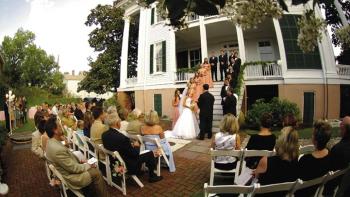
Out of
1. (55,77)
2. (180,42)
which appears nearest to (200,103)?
(180,42)

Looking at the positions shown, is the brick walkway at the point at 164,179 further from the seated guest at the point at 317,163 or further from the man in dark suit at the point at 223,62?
the man in dark suit at the point at 223,62

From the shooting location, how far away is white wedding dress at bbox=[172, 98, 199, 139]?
10896 mm

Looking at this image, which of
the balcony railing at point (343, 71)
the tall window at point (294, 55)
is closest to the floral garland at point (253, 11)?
the tall window at point (294, 55)

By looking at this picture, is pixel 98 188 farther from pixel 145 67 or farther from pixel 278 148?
pixel 145 67

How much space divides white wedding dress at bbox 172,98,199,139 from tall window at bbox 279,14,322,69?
7.01 meters

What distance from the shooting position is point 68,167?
14.4 ft

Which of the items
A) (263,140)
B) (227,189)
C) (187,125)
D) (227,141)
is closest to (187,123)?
(187,125)

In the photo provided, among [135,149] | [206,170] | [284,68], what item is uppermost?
[284,68]

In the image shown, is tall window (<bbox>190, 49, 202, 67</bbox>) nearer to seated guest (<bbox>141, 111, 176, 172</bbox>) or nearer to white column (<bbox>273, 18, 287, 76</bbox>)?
white column (<bbox>273, 18, 287, 76</bbox>)

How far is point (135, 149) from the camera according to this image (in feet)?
19.0

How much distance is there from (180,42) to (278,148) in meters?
19.0

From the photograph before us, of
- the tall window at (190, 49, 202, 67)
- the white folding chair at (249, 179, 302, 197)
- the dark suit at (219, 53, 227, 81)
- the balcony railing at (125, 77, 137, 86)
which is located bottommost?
the white folding chair at (249, 179, 302, 197)

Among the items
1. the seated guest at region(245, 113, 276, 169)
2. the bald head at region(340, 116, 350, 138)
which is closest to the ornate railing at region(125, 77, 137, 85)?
the seated guest at region(245, 113, 276, 169)

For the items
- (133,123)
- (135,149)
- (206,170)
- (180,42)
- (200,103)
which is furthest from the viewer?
(180,42)
